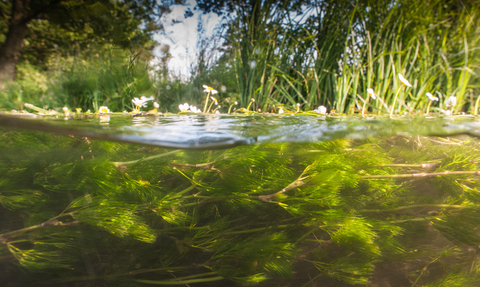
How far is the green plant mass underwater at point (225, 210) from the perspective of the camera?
2.67 feet

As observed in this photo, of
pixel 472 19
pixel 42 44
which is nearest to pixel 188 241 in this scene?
pixel 42 44

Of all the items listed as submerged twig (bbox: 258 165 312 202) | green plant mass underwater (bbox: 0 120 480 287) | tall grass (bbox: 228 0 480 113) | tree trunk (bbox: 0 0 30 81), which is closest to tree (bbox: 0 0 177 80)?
tree trunk (bbox: 0 0 30 81)

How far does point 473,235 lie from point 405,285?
347 millimetres

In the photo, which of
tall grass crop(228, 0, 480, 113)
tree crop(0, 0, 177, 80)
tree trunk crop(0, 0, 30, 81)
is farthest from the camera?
tree crop(0, 0, 177, 80)

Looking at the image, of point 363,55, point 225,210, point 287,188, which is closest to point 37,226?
point 225,210

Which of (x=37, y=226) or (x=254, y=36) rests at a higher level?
(x=254, y=36)

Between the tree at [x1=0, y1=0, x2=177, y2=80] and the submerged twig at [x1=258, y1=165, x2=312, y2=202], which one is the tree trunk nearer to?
the tree at [x1=0, y1=0, x2=177, y2=80]

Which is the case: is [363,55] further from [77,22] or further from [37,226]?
[77,22]

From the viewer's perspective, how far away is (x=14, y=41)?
2488 millimetres

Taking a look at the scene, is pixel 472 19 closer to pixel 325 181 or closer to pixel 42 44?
pixel 325 181

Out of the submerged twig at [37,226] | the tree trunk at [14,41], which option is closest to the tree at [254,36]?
the submerged twig at [37,226]

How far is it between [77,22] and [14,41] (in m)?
0.66

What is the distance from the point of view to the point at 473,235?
3.10 feet

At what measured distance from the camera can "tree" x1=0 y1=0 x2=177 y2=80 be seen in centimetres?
249
